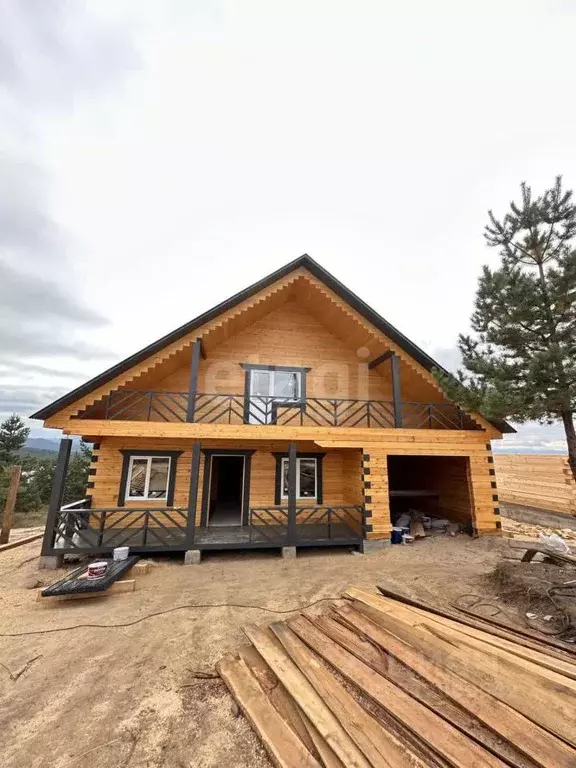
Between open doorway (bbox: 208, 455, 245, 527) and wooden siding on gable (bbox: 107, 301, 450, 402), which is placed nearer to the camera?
wooden siding on gable (bbox: 107, 301, 450, 402)

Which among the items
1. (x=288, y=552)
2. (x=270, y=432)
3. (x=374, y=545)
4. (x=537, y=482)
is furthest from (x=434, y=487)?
(x=270, y=432)

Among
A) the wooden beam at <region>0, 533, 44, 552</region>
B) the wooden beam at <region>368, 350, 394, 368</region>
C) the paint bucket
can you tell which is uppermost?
the wooden beam at <region>368, 350, 394, 368</region>

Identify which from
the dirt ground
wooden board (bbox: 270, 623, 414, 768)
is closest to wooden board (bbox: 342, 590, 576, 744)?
wooden board (bbox: 270, 623, 414, 768)

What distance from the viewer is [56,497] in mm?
8492

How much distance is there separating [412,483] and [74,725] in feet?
48.0

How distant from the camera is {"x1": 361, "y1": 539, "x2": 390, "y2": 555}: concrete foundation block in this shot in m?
9.67

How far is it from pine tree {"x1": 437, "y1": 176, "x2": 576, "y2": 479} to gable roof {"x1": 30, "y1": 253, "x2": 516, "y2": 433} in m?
2.58

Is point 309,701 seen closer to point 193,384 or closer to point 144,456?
point 193,384

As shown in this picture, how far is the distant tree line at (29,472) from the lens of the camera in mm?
25656

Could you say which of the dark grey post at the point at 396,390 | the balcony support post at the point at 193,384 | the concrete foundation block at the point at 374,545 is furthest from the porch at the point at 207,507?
the dark grey post at the point at 396,390

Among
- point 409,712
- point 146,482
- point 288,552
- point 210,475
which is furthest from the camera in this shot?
point 210,475

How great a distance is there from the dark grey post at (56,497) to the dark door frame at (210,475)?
405cm

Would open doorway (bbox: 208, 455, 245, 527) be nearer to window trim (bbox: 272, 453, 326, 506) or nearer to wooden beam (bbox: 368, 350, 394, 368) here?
window trim (bbox: 272, 453, 326, 506)

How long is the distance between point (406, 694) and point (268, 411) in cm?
891
